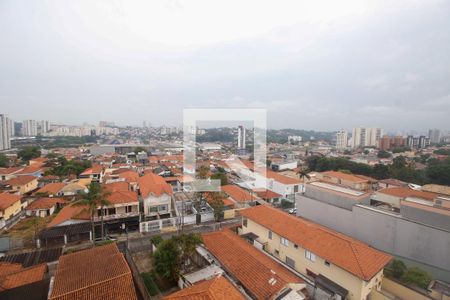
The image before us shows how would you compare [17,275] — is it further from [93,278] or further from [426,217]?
[426,217]

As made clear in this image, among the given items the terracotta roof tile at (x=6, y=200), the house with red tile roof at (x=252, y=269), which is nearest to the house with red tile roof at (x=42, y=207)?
the terracotta roof tile at (x=6, y=200)

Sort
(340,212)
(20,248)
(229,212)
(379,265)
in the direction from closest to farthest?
1. (379,265)
2. (20,248)
3. (340,212)
4. (229,212)

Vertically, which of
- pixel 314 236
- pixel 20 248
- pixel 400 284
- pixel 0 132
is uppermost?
pixel 0 132

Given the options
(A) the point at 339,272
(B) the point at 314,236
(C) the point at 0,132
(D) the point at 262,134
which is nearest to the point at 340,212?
(B) the point at 314,236

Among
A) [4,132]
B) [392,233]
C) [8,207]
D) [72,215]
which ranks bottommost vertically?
[8,207]

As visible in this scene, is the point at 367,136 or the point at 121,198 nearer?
the point at 121,198

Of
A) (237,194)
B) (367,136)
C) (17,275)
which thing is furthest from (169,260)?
(367,136)

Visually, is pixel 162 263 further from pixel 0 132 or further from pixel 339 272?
pixel 0 132
